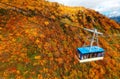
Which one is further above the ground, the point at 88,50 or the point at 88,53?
the point at 88,50

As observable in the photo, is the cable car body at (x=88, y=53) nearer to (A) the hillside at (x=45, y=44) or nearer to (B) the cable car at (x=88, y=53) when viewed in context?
(B) the cable car at (x=88, y=53)

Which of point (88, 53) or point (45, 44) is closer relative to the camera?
point (88, 53)

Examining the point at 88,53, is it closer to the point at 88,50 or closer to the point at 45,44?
the point at 88,50

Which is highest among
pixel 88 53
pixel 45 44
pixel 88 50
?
pixel 88 50

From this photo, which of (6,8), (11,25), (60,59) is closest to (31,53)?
(60,59)

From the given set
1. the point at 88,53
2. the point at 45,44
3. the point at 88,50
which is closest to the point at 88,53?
the point at 88,53

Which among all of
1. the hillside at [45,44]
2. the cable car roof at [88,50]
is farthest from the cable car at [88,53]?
the hillside at [45,44]

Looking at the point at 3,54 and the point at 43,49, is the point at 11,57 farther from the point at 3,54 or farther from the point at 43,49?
the point at 43,49

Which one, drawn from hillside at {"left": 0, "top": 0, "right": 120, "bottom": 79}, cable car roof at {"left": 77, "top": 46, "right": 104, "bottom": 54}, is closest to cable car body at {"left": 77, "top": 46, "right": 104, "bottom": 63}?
cable car roof at {"left": 77, "top": 46, "right": 104, "bottom": 54}

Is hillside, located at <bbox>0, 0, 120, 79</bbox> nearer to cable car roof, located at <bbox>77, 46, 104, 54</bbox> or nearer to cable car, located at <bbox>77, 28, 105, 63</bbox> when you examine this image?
cable car, located at <bbox>77, 28, 105, 63</bbox>
